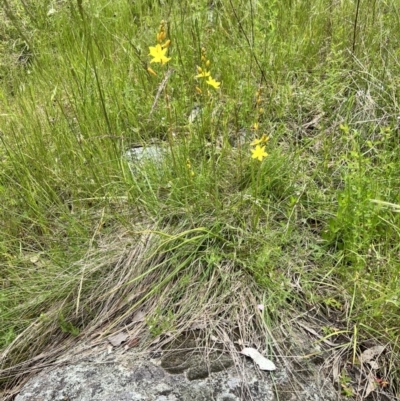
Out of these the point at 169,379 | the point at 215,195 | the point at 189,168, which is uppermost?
the point at 189,168

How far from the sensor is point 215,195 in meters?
1.78

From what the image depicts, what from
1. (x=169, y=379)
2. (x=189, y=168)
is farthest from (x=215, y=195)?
(x=169, y=379)

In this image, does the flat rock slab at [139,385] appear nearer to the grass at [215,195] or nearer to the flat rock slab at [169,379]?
the flat rock slab at [169,379]

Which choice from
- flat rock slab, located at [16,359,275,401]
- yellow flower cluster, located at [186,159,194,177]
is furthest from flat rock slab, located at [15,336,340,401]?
yellow flower cluster, located at [186,159,194,177]

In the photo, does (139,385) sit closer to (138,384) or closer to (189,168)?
(138,384)

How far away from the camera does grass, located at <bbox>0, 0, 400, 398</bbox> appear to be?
5.09 feet

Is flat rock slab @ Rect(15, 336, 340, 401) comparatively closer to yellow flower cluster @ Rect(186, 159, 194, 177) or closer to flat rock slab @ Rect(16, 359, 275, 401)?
flat rock slab @ Rect(16, 359, 275, 401)

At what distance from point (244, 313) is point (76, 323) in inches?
26.5

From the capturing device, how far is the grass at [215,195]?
61.1 inches

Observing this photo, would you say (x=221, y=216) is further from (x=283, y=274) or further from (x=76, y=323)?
(x=76, y=323)

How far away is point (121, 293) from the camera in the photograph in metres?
1.66

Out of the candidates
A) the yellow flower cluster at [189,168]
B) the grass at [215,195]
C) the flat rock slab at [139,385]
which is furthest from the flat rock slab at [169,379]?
the yellow flower cluster at [189,168]

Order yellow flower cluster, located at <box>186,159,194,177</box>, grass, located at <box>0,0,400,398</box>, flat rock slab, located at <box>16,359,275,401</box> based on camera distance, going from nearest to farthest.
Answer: flat rock slab, located at <box>16,359,275,401</box>, grass, located at <box>0,0,400,398</box>, yellow flower cluster, located at <box>186,159,194,177</box>

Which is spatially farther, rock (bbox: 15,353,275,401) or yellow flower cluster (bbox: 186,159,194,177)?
yellow flower cluster (bbox: 186,159,194,177)
